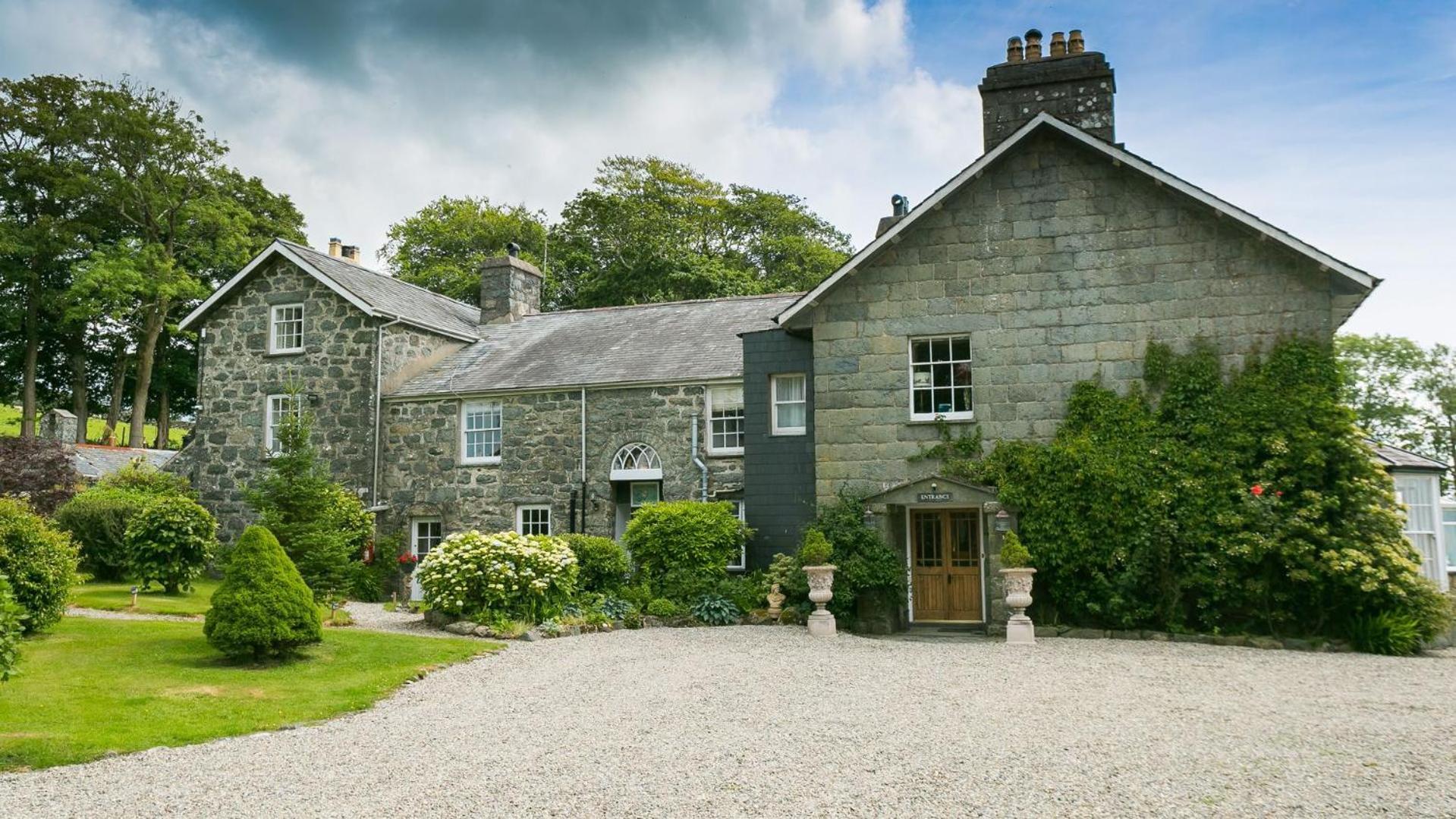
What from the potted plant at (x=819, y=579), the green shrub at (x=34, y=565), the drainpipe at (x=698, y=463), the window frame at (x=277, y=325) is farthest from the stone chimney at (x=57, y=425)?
the potted plant at (x=819, y=579)

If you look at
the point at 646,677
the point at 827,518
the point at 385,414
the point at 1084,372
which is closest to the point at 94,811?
the point at 646,677

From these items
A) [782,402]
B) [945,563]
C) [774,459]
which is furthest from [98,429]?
[945,563]

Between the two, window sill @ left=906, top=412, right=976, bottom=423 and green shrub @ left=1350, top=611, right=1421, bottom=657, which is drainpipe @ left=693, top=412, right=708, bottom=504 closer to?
window sill @ left=906, top=412, right=976, bottom=423

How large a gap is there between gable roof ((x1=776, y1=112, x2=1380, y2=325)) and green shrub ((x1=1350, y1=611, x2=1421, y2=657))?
4789 millimetres

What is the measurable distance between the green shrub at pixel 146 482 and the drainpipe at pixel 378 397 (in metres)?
4.44

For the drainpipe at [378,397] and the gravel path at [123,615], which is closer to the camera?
the gravel path at [123,615]

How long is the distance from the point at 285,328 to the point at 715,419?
12.0 metres

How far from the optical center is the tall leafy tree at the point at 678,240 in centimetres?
4169

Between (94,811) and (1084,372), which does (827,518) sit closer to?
(1084,372)

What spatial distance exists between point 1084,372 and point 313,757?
12.8 m

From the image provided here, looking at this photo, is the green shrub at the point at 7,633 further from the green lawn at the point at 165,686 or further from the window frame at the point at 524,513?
the window frame at the point at 524,513

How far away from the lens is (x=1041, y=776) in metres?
7.62

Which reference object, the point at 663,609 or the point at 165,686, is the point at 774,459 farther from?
the point at 165,686

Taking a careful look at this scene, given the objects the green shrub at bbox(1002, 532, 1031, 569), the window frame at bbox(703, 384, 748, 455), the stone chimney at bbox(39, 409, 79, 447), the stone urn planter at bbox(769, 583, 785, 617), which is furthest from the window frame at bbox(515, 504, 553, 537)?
the stone chimney at bbox(39, 409, 79, 447)
